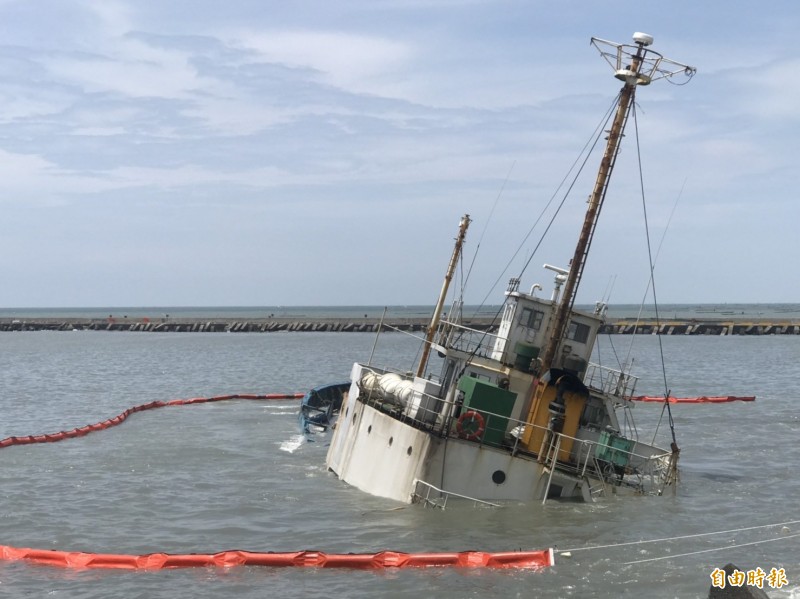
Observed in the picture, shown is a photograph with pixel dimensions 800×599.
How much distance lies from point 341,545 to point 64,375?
197 ft

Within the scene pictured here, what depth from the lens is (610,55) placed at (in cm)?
2600

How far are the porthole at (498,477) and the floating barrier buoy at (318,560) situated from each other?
3.54 metres

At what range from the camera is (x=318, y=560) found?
20.9 m

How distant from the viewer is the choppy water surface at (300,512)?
65.2ft

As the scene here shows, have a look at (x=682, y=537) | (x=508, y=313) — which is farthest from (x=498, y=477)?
(x=508, y=313)

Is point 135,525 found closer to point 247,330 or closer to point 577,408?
point 577,408

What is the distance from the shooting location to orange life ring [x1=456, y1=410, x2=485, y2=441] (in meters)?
24.4

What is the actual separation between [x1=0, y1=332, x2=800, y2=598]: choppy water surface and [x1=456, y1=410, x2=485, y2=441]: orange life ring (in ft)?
5.94

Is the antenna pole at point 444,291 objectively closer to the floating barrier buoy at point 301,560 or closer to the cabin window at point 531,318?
the cabin window at point 531,318

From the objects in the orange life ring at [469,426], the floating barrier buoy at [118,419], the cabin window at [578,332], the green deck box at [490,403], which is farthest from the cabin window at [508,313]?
the floating barrier buoy at [118,419]

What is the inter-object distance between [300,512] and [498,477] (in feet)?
19.0

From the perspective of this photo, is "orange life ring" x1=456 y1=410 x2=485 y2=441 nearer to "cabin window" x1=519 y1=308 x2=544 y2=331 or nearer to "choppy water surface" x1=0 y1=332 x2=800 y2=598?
"choppy water surface" x1=0 y1=332 x2=800 y2=598

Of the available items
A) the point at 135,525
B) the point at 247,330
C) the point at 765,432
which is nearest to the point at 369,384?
the point at 135,525

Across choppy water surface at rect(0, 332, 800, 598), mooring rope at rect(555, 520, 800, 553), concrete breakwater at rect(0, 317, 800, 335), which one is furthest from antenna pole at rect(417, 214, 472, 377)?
concrete breakwater at rect(0, 317, 800, 335)
